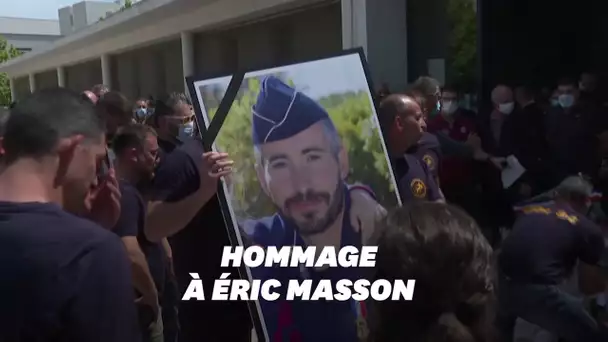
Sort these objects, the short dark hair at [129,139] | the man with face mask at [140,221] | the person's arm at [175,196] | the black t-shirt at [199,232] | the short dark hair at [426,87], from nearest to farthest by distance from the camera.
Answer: the person's arm at [175,196] < the man with face mask at [140,221] < the black t-shirt at [199,232] < the short dark hair at [129,139] < the short dark hair at [426,87]

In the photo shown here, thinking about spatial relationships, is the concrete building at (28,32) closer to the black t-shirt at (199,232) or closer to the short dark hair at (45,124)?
the black t-shirt at (199,232)

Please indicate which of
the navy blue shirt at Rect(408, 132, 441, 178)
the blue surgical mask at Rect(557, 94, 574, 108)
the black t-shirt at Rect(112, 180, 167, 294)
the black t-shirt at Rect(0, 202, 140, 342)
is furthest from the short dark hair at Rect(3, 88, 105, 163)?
the blue surgical mask at Rect(557, 94, 574, 108)

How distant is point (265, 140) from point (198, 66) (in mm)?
19564

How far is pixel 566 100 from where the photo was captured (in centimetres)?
835

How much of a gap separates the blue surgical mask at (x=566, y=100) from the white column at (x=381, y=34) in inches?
142

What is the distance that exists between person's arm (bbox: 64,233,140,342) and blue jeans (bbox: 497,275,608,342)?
2.91 meters

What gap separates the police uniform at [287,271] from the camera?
2.66 m

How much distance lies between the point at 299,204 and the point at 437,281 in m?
1.05

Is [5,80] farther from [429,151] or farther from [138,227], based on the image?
[138,227]

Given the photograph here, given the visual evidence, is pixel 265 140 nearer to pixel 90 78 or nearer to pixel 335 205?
pixel 335 205

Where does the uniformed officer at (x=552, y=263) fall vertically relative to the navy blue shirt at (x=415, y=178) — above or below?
below

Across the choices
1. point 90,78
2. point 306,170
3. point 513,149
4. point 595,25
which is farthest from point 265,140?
point 90,78

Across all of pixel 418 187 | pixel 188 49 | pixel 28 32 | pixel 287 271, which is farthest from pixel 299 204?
pixel 28 32

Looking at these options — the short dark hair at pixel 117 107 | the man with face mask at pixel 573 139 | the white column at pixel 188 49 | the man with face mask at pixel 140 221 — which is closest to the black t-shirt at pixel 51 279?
the man with face mask at pixel 140 221
